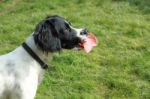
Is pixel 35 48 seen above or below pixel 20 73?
above

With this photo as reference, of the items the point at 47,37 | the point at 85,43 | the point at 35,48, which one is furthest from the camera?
A: the point at 85,43

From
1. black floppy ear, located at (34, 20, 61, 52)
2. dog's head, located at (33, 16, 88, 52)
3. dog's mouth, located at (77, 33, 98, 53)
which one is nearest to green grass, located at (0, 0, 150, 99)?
dog's mouth, located at (77, 33, 98, 53)

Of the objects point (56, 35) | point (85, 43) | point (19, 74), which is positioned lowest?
point (19, 74)

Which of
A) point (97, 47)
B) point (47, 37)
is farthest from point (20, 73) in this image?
point (97, 47)

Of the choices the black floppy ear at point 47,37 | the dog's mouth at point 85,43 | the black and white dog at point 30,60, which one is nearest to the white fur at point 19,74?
the black and white dog at point 30,60

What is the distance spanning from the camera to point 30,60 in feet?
17.2

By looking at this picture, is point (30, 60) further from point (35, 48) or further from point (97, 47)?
point (97, 47)

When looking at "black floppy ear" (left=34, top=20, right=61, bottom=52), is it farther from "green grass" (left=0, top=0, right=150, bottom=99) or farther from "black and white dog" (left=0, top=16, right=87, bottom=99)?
"green grass" (left=0, top=0, right=150, bottom=99)

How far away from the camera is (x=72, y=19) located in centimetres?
988

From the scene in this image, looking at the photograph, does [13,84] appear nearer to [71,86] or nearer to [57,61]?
[71,86]

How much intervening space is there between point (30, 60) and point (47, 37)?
33 cm

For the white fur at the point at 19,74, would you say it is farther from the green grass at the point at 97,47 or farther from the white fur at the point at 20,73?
the green grass at the point at 97,47

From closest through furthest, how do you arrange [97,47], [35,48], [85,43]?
[35,48] → [85,43] → [97,47]

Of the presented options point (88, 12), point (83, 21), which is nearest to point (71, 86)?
point (83, 21)
